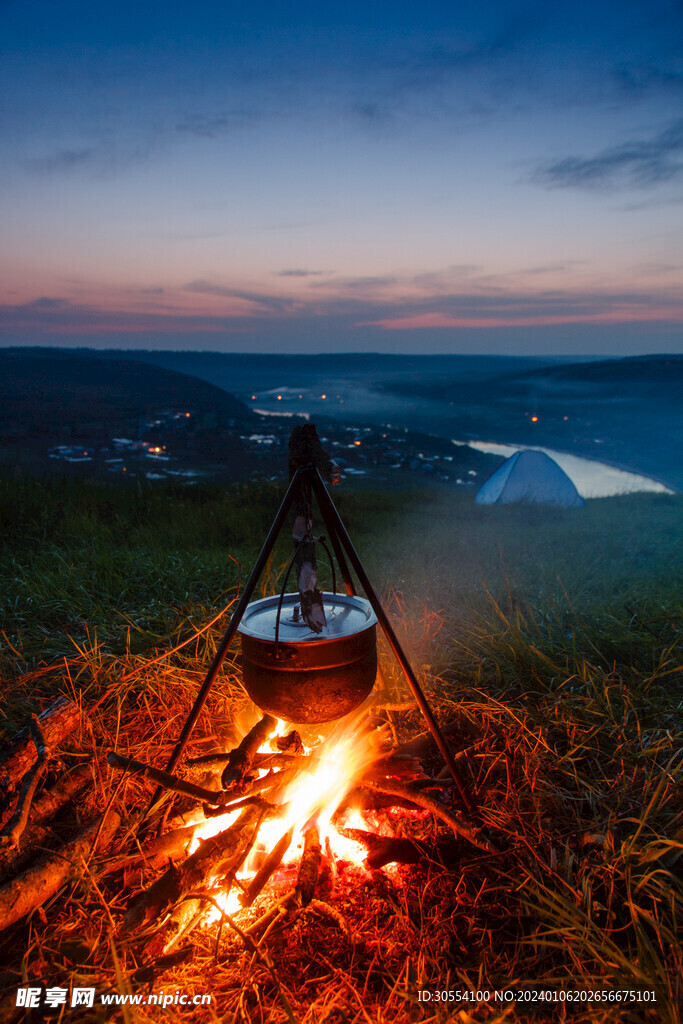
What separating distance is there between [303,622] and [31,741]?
1412 millimetres

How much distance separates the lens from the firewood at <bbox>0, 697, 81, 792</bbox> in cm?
239

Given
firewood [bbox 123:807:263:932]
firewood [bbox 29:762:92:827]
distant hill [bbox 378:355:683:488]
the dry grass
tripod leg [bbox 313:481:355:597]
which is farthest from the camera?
distant hill [bbox 378:355:683:488]

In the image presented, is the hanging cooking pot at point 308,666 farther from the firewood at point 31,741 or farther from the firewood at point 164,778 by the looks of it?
the firewood at point 31,741

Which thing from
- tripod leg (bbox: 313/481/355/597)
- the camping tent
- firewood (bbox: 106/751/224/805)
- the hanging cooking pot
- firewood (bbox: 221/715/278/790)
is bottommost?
the camping tent

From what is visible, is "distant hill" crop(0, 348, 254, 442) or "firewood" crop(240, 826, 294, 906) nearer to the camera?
"firewood" crop(240, 826, 294, 906)

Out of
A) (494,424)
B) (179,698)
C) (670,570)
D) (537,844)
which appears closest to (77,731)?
(179,698)

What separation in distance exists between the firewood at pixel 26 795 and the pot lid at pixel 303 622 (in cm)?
112

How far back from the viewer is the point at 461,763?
9.52 feet

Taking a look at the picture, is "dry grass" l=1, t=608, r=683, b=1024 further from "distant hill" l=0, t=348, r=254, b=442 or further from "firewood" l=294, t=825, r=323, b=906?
"distant hill" l=0, t=348, r=254, b=442

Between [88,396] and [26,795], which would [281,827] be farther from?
[88,396]

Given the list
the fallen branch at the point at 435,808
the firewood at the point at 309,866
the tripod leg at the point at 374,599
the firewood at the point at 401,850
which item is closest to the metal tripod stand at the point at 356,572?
the tripod leg at the point at 374,599

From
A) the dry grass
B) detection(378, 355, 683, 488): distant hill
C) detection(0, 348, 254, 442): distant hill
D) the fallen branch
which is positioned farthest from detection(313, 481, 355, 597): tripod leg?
detection(378, 355, 683, 488): distant hill

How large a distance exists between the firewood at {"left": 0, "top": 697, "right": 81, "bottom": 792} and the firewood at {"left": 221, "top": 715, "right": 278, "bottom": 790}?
0.83 metres

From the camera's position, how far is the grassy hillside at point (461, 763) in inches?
76.2
